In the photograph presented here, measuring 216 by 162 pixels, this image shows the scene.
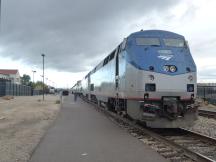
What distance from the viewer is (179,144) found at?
38.9ft

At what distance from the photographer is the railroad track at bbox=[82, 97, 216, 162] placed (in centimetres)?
1000

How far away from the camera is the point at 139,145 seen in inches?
470

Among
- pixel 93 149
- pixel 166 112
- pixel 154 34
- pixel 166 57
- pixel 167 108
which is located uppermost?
pixel 154 34

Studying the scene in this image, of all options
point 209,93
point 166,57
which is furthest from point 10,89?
point 166,57

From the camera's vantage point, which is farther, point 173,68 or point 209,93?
point 209,93

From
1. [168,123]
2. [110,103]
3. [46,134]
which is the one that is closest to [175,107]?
[168,123]

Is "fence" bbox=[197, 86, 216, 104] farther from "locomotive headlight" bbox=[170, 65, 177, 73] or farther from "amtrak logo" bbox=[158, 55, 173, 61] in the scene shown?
"locomotive headlight" bbox=[170, 65, 177, 73]

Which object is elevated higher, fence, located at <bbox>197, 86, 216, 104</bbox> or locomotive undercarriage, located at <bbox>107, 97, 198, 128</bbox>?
fence, located at <bbox>197, 86, 216, 104</bbox>

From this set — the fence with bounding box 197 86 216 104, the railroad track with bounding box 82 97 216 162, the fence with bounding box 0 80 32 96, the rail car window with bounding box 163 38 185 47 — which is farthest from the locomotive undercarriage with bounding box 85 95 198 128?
the fence with bounding box 0 80 32 96

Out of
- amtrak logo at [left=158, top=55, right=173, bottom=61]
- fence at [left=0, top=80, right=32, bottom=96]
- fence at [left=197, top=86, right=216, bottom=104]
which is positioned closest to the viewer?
amtrak logo at [left=158, top=55, right=173, bottom=61]

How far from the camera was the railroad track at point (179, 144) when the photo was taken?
10000 millimetres

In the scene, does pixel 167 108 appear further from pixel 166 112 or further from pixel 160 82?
pixel 160 82

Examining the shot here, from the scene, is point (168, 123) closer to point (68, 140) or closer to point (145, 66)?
point (145, 66)

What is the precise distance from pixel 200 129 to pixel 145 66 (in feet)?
14.1
